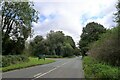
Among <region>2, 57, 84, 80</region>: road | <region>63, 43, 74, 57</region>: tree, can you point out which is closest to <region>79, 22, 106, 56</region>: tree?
<region>63, 43, 74, 57</region>: tree

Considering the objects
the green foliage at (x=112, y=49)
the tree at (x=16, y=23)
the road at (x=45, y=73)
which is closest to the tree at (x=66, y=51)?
the tree at (x=16, y=23)

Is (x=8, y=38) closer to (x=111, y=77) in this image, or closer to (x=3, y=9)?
(x=3, y=9)

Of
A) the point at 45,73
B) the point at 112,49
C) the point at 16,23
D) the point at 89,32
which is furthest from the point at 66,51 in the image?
the point at 112,49

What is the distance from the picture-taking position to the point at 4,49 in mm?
57656

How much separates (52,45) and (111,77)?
13022 centimetres

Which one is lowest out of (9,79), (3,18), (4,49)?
(9,79)

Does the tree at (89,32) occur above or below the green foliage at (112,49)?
above

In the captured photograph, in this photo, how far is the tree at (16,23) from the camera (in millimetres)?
56500

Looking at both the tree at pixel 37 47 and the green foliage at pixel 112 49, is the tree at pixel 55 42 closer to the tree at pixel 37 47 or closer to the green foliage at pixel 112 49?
the tree at pixel 37 47

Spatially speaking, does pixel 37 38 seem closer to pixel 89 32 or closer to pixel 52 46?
pixel 52 46

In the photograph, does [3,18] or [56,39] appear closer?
[3,18]

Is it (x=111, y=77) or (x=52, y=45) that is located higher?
(x=52, y=45)

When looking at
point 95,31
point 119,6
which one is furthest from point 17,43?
point 95,31

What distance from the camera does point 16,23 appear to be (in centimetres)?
5859
